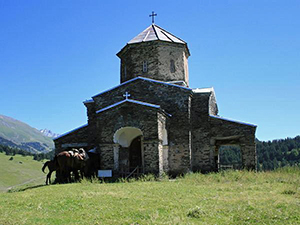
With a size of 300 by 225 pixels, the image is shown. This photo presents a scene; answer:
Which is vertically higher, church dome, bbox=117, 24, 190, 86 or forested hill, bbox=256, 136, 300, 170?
church dome, bbox=117, 24, 190, 86

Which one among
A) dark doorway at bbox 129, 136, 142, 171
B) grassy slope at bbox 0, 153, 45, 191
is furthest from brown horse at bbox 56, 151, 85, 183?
grassy slope at bbox 0, 153, 45, 191

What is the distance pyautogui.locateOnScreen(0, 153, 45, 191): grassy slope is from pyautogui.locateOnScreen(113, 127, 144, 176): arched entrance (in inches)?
1728

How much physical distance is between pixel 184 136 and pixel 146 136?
10.8ft

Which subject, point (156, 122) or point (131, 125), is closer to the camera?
A: point (156, 122)

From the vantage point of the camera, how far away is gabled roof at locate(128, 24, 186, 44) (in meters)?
21.5

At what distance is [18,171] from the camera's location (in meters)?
73.9

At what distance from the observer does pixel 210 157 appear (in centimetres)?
1886

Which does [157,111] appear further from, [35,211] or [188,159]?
[35,211]

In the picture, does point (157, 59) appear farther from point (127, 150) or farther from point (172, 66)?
point (127, 150)

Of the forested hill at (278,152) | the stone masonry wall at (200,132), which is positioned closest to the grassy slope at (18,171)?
the forested hill at (278,152)

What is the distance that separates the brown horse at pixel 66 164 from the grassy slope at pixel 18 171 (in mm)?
45160

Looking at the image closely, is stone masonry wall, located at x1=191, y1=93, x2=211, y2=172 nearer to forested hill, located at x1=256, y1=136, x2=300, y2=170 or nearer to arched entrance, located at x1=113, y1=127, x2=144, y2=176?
arched entrance, located at x1=113, y1=127, x2=144, y2=176

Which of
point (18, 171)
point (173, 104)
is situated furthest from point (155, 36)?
point (18, 171)

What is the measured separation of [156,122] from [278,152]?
45.7 metres
